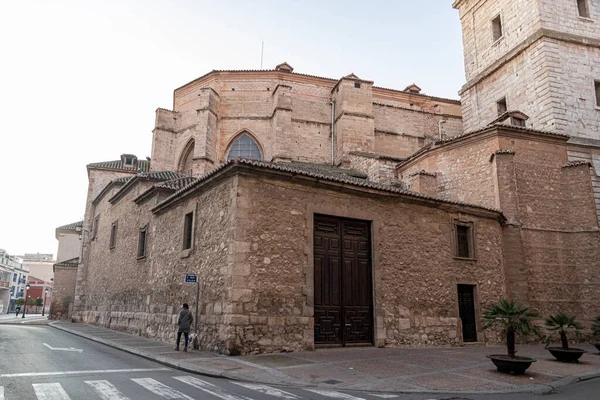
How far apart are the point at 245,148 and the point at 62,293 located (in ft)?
57.8

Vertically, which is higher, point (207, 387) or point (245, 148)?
point (245, 148)

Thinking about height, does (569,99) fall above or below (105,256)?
above

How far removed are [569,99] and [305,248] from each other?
1613cm

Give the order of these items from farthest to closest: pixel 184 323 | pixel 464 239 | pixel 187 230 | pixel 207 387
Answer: pixel 464 239, pixel 187 230, pixel 184 323, pixel 207 387

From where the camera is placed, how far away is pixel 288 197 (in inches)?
425

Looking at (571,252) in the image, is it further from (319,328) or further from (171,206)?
(171,206)

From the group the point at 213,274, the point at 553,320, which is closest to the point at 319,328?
the point at 213,274

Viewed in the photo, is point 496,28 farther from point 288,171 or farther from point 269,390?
point 269,390

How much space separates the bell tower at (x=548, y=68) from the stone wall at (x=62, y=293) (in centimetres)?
3017

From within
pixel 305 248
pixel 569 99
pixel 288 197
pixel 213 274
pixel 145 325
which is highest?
pixel 569 99

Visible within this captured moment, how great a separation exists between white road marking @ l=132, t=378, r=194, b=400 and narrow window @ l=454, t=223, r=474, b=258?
Result: 407 inches

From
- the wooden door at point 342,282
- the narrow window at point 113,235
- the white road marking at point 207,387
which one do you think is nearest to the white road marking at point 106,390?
the white road marking at point 207,387

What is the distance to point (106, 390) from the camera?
5.80m

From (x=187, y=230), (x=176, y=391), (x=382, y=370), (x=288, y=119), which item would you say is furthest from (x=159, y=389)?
(x=288, y=119)
